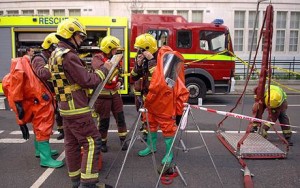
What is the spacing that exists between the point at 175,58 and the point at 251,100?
25.7 ft

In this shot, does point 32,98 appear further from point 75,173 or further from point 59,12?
point 59,12

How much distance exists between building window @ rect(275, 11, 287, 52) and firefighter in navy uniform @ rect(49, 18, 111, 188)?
2029 centimetres

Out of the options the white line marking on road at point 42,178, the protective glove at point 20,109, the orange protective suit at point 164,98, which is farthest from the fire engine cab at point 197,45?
the white line marking on road at point 42,178

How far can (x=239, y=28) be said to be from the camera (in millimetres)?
20750

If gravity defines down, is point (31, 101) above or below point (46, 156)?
above

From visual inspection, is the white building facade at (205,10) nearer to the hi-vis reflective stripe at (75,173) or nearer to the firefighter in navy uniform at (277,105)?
the firefighter in navy uniform at (277,105)

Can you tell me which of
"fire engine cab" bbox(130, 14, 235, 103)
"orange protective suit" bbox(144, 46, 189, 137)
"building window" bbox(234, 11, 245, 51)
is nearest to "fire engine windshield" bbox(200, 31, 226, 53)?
"fire engine cab" bbox(130, 14, 235, 103)

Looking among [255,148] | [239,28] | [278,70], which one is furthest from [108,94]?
[239,28]

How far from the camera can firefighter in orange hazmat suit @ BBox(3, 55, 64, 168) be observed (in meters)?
4.43

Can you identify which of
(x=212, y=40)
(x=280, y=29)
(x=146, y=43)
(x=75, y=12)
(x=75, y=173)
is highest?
(x=75, y=12)

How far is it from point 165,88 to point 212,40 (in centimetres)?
628

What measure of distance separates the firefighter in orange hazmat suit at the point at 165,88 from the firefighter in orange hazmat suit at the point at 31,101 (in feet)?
4.77

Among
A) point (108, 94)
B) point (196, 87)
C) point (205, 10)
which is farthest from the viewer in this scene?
point (205, 10)

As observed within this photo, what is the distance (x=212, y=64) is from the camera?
400 inches
